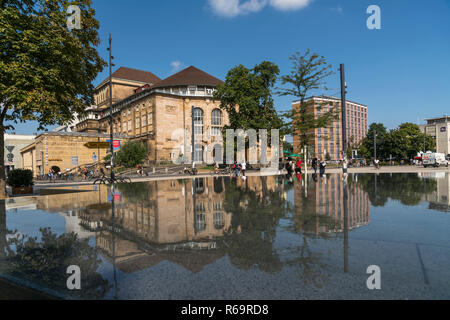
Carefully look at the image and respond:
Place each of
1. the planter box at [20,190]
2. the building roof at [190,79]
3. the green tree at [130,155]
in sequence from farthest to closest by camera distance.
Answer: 1. the building roof at [190,79]
2. the green tree at [130,155]
3. the planter box at [20,190]

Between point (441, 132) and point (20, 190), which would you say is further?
point (441, 132)

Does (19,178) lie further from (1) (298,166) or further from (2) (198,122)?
(2) (198,122)

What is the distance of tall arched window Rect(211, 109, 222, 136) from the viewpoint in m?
56.9

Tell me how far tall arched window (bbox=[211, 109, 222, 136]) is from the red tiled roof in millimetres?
33748

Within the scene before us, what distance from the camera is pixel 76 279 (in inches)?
121

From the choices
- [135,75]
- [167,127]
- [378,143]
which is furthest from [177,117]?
[378,143]

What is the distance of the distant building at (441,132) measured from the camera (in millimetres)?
105625

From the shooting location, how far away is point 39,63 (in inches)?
465

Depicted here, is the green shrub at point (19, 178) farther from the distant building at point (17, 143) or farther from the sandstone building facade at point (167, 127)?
the distant building at point (17, 143)

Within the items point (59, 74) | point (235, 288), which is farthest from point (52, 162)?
point (235, 288)

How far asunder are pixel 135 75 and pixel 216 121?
121 feet

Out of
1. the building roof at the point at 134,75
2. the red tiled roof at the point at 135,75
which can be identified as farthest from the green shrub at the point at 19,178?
the red tiled roof at the point at 135,75

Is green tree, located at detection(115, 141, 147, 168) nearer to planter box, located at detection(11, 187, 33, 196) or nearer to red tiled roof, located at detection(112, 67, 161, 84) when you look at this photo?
planter box, located at detection(11, 187, 33, 196)

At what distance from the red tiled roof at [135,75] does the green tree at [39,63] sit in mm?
67220
